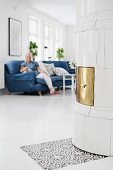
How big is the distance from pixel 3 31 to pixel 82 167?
5991mm

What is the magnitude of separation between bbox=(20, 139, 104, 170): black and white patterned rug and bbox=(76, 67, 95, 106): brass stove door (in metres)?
0.49

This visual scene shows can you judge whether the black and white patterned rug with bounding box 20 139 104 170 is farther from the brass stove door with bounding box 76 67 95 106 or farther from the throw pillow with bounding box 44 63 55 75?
the throw pillow with bounding box 44 63 55 75

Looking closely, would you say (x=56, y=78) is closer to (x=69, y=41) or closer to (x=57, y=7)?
(x=57, y=7)

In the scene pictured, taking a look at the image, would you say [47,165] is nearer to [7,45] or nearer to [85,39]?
[85,39]

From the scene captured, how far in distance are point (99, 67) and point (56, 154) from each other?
914 millimetres

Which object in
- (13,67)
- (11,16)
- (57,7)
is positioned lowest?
(13,67)

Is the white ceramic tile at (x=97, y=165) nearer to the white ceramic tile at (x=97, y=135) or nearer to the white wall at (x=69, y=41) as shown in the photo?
the white ceramic tile at (x=97, y=135)

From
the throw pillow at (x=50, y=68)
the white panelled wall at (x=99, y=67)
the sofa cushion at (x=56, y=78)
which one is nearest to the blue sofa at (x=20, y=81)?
the sofa cushion at (x=56, y=78)

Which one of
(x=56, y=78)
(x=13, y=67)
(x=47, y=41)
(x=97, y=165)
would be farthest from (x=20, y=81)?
(x=97, y=165)

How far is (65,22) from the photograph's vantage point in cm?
1228

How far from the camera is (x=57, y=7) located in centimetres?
912

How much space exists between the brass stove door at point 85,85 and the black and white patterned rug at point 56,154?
1.61 feet

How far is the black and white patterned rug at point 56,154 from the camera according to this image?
2.37 metres

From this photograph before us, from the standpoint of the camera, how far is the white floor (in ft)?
7.81
